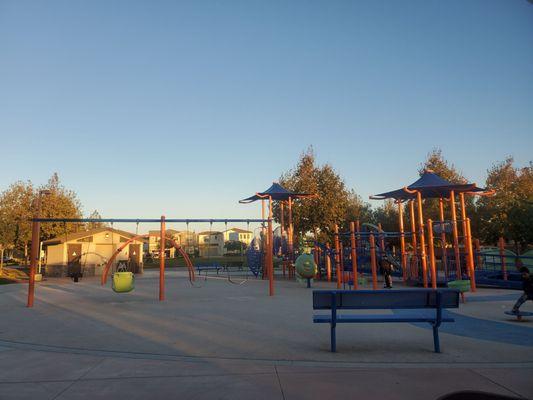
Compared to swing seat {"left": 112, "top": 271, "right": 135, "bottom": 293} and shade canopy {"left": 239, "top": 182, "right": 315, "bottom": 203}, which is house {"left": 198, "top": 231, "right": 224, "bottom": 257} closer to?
shade canopy {"left": 239, "top": 182, "right": 315, "bottom": 203}

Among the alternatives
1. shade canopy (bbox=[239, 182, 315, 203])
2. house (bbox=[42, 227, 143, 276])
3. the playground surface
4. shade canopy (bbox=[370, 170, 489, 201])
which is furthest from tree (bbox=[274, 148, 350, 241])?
the playground surface

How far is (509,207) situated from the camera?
3139 cm

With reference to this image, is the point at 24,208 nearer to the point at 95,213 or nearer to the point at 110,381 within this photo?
the point at 95,213

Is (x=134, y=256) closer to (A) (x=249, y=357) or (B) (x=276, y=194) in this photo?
(B) (x=276, y=194)

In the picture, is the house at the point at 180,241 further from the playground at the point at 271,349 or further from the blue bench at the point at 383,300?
the blue bench at the point at 383,300

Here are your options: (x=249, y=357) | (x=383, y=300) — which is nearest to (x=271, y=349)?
(x=249, y=357)

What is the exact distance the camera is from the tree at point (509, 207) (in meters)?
29.4

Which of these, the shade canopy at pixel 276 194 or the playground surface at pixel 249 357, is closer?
the playground surface at pixel 249 357

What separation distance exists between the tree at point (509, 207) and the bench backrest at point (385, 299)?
2586cm

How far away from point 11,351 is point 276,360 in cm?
455

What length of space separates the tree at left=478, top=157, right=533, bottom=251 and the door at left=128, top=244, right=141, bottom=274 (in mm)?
28671

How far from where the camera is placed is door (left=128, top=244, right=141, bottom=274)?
33.9 m

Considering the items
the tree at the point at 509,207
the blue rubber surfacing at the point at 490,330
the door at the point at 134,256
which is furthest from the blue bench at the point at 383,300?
the door at the point at 134,256

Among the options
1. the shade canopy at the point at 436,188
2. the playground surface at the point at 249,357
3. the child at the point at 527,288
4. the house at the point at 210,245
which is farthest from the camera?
the house at the point at 210,245
